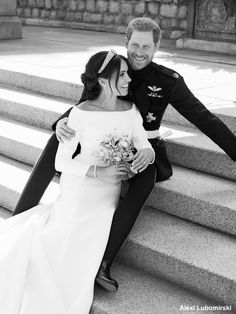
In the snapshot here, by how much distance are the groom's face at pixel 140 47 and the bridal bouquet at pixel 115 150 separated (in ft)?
1.60

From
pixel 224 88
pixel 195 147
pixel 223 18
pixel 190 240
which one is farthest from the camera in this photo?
pixel 223 18

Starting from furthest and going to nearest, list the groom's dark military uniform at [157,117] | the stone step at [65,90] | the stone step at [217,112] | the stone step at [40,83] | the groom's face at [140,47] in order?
the stone step at [40,83]
the stone step at [65,90]
the stone step at [217,112]
the groom's dark military uniform at [157,117]
the groom's face at [140,47]

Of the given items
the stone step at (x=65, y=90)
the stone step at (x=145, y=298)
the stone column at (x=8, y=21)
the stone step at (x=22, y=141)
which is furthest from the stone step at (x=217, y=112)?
the stone column at (x=8, y=21)

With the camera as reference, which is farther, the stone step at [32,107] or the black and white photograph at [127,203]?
the stone step at [32,107]

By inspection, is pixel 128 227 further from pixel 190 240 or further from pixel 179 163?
pixel 179 163

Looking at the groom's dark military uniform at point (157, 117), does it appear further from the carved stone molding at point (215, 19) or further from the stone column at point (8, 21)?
the stone column at point (8, 21)

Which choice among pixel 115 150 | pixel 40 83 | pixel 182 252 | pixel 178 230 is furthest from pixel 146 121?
pixel 40 83

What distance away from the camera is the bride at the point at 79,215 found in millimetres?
2502

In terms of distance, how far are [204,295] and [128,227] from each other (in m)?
0.50

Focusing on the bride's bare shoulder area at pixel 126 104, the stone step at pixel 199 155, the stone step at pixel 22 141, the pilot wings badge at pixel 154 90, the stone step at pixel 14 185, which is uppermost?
the pilot wings badge at pixel 154 90

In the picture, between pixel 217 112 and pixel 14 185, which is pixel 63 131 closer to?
pixel 14 185

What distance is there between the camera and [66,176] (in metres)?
2.82

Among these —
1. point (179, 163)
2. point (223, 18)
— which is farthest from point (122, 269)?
point (223, 18)

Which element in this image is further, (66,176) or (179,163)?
(179,163)
